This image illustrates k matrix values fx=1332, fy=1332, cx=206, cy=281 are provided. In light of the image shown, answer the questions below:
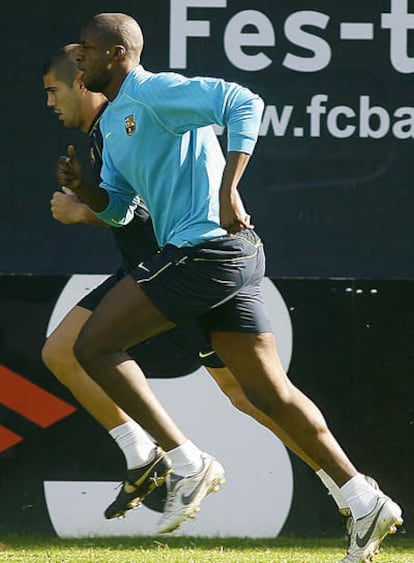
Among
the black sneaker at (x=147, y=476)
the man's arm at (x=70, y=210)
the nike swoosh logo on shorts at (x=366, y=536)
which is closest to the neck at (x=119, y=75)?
the man's arm at (x=70, y=210)

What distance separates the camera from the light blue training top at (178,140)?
4402mm

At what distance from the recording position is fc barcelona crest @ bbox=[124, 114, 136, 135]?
4566 millimetres

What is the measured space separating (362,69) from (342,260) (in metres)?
0.93

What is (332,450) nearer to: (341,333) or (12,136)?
(341,333)

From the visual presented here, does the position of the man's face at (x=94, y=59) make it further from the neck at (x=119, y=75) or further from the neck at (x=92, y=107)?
the neck at (x=92, y=107)

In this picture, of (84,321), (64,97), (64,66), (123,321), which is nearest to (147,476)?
(123,321)

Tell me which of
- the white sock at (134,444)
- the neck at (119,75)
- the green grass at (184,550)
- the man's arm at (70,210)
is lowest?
the green grass at (184,550)

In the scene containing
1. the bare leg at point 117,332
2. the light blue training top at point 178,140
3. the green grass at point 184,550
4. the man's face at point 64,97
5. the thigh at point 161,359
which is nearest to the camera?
the light blue training top at point 178,140

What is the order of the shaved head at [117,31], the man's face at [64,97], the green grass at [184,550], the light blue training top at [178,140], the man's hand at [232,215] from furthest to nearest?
the man's face at [64,97] → the green grass at [184,550] → the shaved head at [117,31] → the light blue training top at [178,140] → the man's hand at [232,215]

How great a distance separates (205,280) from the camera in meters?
4.52

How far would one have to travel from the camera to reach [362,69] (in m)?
6.45

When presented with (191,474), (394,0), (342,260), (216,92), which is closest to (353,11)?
(394,0)

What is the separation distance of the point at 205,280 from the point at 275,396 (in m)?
0.50

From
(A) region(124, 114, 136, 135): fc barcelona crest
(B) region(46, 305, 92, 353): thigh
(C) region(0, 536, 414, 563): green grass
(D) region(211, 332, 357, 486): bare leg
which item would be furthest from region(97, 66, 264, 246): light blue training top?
(C) region(0, 536, 414, 563): green grass
